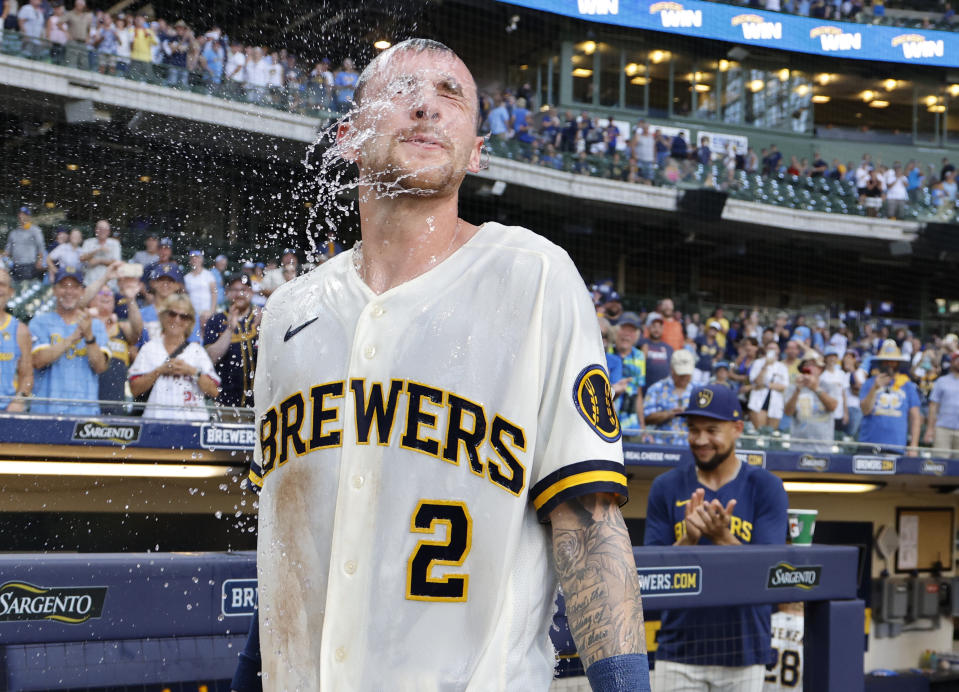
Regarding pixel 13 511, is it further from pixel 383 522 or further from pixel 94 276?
pixel 383 522

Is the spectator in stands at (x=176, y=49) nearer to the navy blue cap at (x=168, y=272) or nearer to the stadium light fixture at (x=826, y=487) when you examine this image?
the navy blue cap at (x=168, y=272)

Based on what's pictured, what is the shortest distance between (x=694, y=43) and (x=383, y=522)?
25644 millimetres

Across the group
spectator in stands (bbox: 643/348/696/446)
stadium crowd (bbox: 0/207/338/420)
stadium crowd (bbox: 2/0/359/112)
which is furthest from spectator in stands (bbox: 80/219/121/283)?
spectator in stands (bbox: 643/348/696/446)

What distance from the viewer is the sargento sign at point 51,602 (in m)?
1.83

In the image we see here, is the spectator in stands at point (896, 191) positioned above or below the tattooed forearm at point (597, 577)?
above

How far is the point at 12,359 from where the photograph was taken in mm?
5727

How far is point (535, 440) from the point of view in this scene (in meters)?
1.38

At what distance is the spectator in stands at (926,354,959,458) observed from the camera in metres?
11.9

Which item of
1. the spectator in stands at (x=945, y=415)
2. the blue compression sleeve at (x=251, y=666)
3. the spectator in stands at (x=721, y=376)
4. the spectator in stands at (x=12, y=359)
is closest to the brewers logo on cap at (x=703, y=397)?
the blue compression sleeve at (x=251, y=666)

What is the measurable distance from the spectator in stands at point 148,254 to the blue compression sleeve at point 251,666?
4125 mm

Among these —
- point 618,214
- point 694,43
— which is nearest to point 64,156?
point 618,214

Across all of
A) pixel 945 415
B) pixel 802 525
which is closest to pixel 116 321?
pixel 802 525

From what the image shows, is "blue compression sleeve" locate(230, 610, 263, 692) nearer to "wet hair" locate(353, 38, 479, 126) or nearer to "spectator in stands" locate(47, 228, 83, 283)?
"wet hair" locate(353, 38, 479, 126)

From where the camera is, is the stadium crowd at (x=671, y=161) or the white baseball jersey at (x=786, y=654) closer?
the white baseball jersey at (x=786, y=654)
